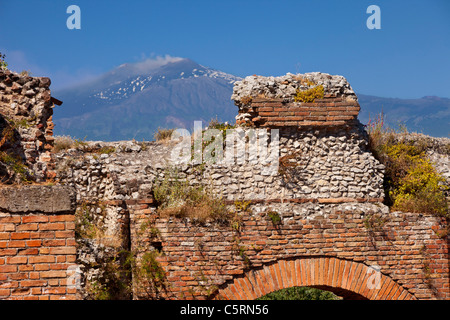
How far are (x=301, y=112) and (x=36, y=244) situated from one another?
523 centimetres

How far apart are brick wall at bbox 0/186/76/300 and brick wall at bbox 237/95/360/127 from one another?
15.0 ft

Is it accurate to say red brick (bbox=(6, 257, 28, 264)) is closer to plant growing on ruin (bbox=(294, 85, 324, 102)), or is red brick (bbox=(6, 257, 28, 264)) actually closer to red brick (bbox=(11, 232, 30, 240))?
red brick (bbox=(11, 232, 30, 240))

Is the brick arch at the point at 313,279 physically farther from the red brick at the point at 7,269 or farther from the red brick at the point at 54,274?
the red brick at the point at 7,269

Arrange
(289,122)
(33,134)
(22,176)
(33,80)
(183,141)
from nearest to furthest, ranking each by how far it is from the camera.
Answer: (22,176) < (33,134) < (33,80) < (289,122) < (183,141)

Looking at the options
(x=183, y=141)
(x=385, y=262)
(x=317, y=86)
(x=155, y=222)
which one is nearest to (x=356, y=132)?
(x=317, y=86)

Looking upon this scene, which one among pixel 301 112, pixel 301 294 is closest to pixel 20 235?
pixel 301 112

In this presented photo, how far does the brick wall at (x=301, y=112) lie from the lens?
8.20 metres

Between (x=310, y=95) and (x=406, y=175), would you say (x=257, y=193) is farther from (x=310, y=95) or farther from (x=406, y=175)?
(x=406, y=175)

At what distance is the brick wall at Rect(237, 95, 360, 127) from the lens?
8.20 m

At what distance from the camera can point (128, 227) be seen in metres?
7.61

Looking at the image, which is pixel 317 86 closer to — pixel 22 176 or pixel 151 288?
pixel 151 288

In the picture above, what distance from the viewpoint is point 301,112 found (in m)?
8.24

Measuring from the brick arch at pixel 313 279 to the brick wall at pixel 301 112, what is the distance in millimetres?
2277

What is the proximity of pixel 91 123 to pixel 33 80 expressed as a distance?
192405 millimetres
